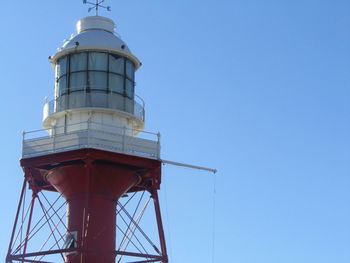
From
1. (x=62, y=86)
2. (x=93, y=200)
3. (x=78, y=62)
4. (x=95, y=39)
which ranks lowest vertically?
(x=93, y=200)

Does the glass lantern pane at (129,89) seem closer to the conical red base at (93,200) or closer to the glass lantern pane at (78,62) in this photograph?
the glass lantern pane at (78,62)

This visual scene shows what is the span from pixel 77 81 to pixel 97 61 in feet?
4.30

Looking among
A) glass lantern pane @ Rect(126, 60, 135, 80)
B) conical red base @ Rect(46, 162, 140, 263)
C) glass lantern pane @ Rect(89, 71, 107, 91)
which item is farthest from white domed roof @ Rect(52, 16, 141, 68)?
conical red base @ Rect(46, 162, 140, 263)

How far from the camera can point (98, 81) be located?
46.9m

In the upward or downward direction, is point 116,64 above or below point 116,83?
above

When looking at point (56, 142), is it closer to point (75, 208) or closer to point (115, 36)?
point (75, 208)

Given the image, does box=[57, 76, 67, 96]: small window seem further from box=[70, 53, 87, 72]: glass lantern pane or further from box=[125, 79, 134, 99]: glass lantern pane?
box=[125, 79, 134, 99]: glass lantern pane

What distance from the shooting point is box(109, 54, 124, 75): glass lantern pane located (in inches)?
1864

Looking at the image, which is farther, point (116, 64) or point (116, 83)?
point (116, 64)

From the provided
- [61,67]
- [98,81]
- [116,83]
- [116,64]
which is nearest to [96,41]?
[116,64]

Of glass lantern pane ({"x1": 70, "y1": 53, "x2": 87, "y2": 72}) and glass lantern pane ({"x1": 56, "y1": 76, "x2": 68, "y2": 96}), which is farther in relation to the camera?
glass lantern pane ({"x1": 70, "y1": 53, "x2": 87, "y2": 72})

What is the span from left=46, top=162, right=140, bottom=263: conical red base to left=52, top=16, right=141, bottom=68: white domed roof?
538 cm

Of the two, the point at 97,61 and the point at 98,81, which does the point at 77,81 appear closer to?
the point at 98,81

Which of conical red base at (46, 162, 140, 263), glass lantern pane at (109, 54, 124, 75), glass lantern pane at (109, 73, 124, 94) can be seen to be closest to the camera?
conical red base at (46, 162, 140, 263)
